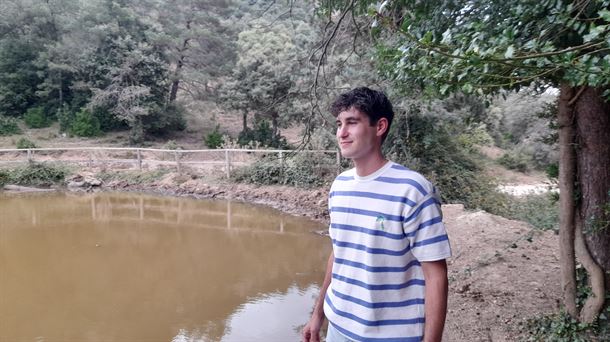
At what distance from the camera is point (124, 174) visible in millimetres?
11000

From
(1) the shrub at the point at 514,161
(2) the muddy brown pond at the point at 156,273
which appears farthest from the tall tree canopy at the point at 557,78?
(1) the shrub at the point at 514,161

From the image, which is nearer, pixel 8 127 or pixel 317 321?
pixel 317 321

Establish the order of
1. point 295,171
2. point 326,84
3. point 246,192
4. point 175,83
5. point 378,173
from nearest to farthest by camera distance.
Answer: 1. point 378,173
2. point 326,84
3. point 295,171
4. point 246,192
5. point 175,83

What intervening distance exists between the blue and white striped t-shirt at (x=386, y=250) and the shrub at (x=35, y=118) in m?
18.3

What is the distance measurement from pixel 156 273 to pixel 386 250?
4612mm

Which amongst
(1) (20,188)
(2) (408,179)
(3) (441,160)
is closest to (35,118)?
(1) (20,188)

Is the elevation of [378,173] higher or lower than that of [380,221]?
higher

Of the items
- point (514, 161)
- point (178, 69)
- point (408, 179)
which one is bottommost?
point (514, 161)

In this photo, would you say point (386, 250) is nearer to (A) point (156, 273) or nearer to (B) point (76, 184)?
(A) point (156, 273)

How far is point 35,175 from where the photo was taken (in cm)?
1090

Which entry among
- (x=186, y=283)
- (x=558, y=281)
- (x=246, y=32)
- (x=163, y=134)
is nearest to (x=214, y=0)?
(x=246, y=32)

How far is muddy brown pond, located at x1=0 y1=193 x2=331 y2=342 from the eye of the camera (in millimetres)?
3818

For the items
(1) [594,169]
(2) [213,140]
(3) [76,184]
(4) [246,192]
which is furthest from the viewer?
(2) [213,140]

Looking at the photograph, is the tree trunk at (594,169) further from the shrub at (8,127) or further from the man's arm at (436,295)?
the shrub at (8,127)
